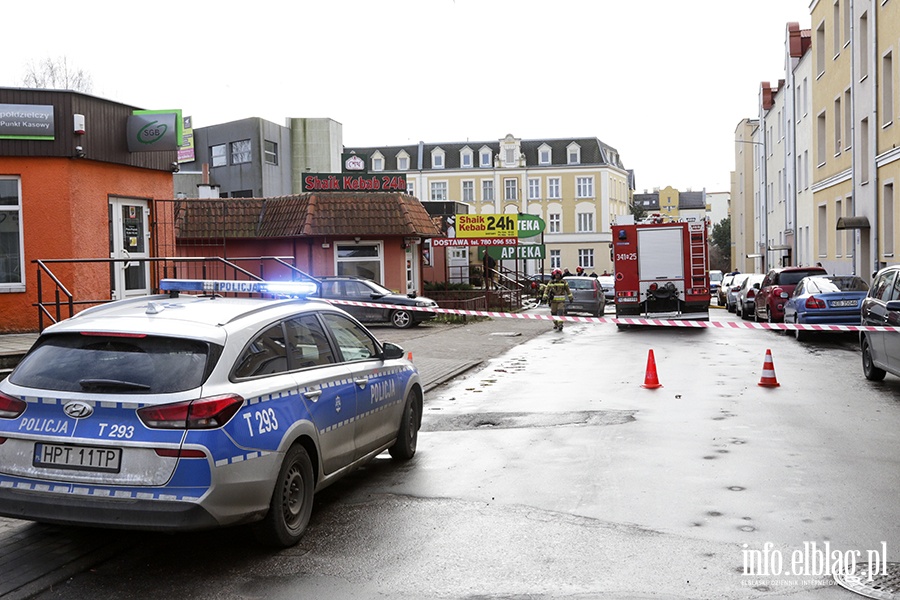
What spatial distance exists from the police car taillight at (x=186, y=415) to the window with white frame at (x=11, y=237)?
11.9 m

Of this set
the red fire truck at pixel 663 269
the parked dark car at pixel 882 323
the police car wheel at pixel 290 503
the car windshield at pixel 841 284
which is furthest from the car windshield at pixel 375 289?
the police car wheel at pixel 290 503

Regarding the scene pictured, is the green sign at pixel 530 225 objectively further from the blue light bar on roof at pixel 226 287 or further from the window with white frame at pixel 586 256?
the window with white frame at pixel 586 256

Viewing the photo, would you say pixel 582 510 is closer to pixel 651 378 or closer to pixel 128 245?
pixel 651 378

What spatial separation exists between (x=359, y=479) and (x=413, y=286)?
2409 cm

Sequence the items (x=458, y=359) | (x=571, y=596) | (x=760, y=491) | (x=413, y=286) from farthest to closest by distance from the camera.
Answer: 1. (x=413, y=286)
2. (x=458, y=359)
3. (x=760, y=491)
4. (x=571, y=596)

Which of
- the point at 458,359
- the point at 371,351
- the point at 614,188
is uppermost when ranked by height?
the point at 614,188

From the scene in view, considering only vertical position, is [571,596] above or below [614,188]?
below

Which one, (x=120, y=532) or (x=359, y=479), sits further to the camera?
(x=359, y=479)

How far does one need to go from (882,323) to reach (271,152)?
4878 centimetres

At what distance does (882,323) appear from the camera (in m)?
12.3

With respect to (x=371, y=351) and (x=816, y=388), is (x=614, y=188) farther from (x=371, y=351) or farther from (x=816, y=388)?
(x=371, y=351)

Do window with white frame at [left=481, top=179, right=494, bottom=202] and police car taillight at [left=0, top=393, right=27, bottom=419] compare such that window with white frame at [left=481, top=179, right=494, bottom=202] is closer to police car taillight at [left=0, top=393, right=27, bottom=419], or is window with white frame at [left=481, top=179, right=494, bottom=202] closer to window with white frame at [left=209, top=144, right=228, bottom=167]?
window with white frame at [left=209, top=144, right=228, bottom=167]

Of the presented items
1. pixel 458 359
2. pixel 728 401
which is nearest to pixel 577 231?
pixel 458 359

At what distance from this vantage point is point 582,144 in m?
87.4
